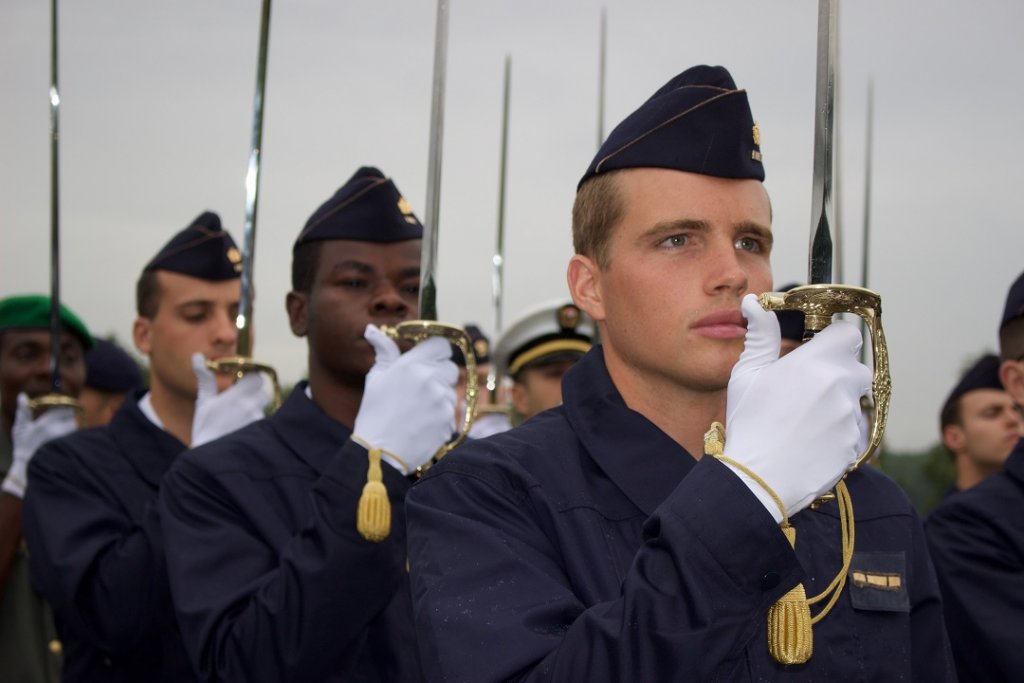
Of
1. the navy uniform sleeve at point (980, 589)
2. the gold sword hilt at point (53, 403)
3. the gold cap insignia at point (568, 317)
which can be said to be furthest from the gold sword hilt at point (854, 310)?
the gold cap insignia at point (568, 317)

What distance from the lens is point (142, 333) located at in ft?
18.7

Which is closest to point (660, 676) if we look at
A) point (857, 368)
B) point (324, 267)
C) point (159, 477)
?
point (857, 368)

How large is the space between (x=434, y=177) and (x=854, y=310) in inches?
60.9

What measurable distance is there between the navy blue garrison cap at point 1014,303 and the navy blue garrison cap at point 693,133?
6.16ft

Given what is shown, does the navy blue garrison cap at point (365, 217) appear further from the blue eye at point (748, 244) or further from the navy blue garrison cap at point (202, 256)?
the blue eye at point (748, 244)

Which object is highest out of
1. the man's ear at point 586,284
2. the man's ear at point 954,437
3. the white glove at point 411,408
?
the man's ear at point 586,284

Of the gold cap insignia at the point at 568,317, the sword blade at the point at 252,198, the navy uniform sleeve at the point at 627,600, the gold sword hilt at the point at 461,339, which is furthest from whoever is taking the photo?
the gold cap insignia at the point at 568,317

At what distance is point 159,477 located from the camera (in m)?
5.04

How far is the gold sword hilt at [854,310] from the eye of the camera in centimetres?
202

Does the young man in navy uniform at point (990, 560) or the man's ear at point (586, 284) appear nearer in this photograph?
the man's ear at point (586, 284)

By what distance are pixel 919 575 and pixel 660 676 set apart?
0.91 metres

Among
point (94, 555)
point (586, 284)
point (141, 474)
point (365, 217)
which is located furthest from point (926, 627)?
point (141, 474)

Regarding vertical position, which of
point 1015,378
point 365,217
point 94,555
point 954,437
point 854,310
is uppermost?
point 365,217

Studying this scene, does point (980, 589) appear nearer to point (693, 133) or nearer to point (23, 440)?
point (693, 133)
